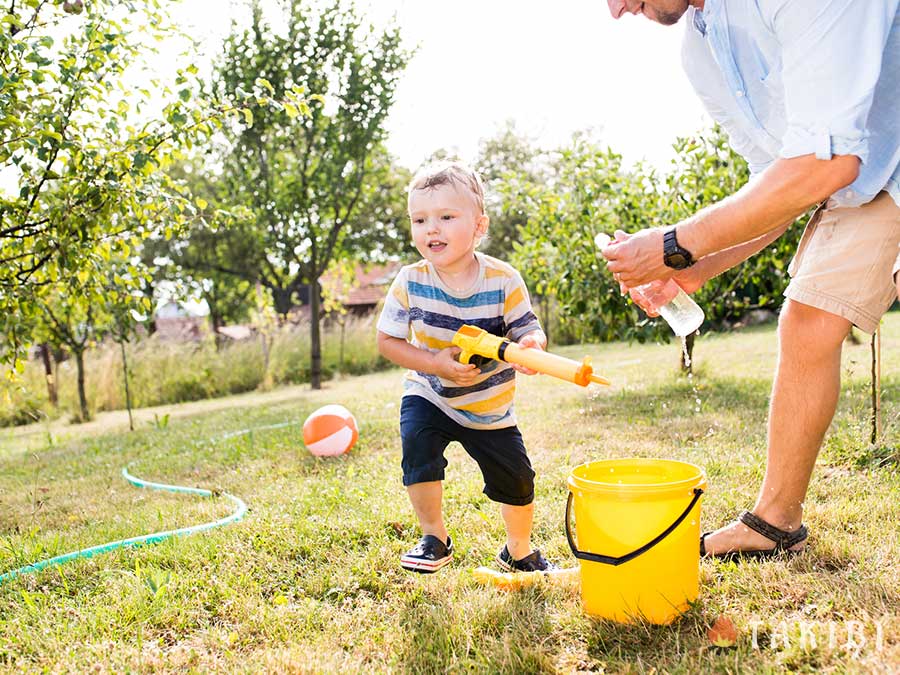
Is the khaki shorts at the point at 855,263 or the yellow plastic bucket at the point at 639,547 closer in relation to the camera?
the yellow plastic bucket at the point at 639,547

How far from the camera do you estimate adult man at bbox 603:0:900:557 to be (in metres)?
1.86

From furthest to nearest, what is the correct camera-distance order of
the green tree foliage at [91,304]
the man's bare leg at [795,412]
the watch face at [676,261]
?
1. the green tree foliage at [91,304]
2. the man's bare leg at [795,412]
3. the watch face at [676,261]

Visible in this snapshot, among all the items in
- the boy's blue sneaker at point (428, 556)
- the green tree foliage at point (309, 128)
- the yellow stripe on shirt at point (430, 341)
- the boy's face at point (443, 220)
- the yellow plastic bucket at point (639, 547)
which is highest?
Answer: the green tree foliage at point (309, 128)

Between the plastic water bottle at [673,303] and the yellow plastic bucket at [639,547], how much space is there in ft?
2.28

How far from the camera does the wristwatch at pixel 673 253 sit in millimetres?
2098

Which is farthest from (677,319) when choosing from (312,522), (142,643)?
(142,643)

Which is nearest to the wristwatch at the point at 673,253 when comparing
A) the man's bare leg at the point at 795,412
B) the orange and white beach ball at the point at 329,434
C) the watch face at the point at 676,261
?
the watch face at the point at 676,261

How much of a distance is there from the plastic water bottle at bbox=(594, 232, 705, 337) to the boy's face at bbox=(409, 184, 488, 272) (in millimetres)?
444

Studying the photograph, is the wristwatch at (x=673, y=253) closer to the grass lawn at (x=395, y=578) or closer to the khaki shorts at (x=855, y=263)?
the khaki shorts at (x=855, y=263)

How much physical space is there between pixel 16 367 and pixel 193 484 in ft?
3.75

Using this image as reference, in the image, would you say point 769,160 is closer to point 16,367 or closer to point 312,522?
point 312,522

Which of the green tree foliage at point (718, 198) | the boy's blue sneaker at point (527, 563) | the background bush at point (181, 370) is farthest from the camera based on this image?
the background bush at point (181, 370)

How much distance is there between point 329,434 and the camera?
14.5 feet

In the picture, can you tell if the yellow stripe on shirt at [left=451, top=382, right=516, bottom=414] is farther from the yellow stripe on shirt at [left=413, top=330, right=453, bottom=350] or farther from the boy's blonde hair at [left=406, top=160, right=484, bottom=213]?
the boy's blonde hair at [left=406, top=160, right=484, bottom=213]
